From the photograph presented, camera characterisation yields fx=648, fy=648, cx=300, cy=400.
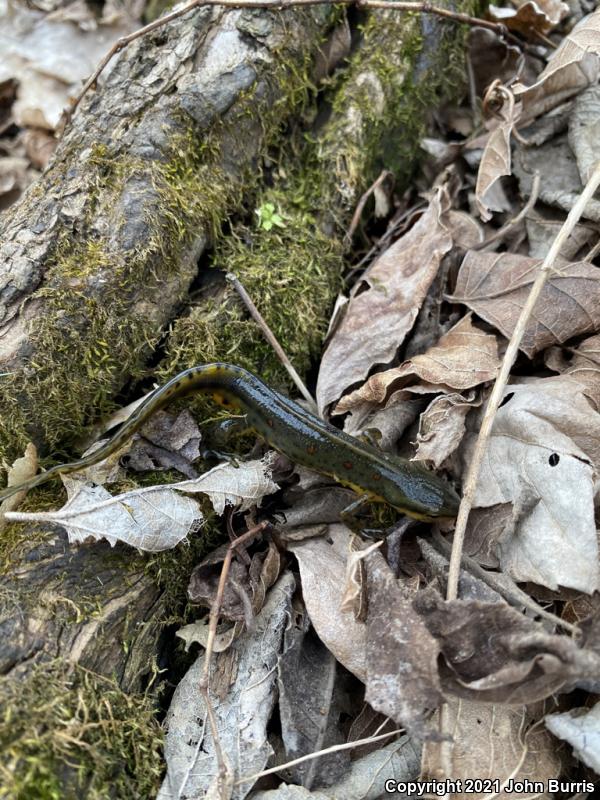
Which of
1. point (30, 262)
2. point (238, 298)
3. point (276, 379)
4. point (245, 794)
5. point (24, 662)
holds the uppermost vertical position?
point (30, 262)

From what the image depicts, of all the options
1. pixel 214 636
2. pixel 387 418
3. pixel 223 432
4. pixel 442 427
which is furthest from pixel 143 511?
pixel 442 427

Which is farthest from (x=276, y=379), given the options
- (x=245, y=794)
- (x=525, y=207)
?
(x=245, y=794)

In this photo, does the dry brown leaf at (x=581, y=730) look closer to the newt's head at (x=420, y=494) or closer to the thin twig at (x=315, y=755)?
the thin twig at (x=315, y=755)

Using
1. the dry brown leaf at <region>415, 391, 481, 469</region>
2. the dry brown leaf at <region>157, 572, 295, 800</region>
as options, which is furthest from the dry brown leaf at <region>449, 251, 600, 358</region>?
the dry brown leaf at <region>157, 572, 295, 800</region>

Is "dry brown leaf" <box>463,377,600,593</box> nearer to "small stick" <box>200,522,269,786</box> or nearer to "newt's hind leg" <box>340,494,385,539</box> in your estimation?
"newt's hind leg" <box>340,494,385,539</box>

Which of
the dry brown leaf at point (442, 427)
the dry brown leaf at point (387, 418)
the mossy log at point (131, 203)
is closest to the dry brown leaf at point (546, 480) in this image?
the dry brown leaf at point (442, 427)

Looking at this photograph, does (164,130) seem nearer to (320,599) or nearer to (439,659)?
(320,599)
